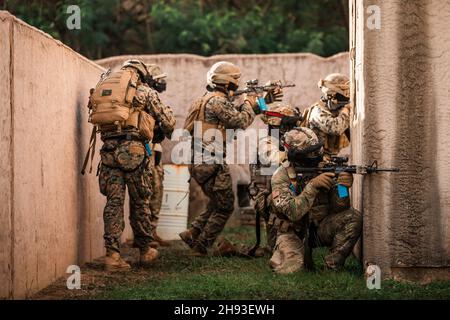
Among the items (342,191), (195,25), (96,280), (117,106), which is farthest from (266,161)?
(195,25)

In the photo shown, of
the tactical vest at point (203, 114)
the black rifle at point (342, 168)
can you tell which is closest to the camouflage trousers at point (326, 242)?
the black rifle at point (342, 168)

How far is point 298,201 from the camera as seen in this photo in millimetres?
7652

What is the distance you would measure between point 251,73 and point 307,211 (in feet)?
19.2

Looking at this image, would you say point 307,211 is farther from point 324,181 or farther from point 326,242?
point 326,242

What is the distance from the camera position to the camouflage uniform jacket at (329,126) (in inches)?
361

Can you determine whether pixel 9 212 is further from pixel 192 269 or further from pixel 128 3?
→ pixel 128 3

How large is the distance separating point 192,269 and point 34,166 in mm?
2173

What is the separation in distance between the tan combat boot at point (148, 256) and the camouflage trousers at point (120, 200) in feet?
0.43

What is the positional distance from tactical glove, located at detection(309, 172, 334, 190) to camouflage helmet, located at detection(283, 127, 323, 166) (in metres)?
0.20

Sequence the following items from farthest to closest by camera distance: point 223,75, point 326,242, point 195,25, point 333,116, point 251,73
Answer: point 195,25, point 251,73, point 223,75, point 333,116, point 326,242

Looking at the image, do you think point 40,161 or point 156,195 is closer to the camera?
point 40,161

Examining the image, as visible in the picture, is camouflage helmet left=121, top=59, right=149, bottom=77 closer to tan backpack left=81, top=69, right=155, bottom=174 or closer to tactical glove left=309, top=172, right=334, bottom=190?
tan backpack left=81, top=69, right=155, bottom=174
